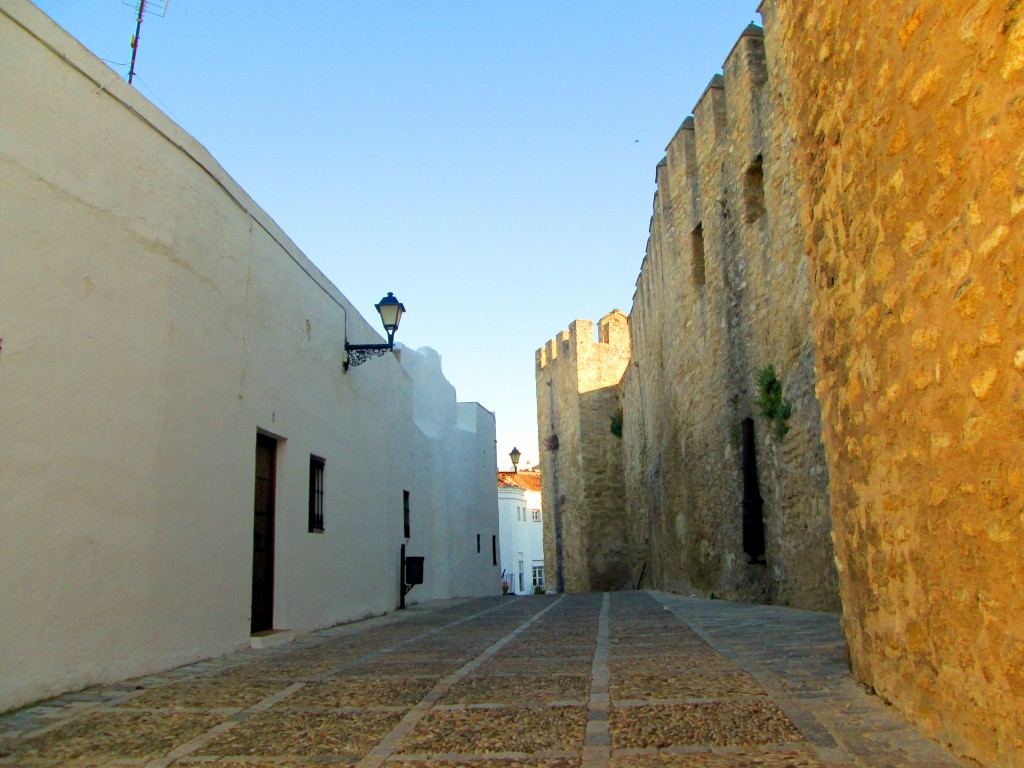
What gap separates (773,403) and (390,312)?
13.8 ft

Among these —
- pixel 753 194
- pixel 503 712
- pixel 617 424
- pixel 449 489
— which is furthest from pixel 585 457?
pixel 503 712

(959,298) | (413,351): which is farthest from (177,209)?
(413,351)

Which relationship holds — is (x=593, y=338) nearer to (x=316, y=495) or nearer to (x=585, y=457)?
(x=585, y=457)

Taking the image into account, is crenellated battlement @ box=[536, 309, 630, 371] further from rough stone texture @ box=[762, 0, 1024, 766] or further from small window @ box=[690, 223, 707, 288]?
rough stone texture @ box=[762, 0, 1024, 766]

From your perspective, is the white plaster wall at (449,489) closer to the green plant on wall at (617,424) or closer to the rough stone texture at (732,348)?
the green plant on wall at (617,424)

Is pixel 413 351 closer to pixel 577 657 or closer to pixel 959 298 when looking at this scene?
pixel 577 657

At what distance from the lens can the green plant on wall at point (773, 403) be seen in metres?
8.88

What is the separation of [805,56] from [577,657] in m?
3.52

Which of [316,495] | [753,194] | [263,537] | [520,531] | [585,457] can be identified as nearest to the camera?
[263,537]

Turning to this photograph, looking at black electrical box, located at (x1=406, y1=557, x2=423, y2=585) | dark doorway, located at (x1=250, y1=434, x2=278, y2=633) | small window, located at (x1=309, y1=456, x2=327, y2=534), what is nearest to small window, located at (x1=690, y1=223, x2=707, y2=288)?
black electrical box, located at (x1=406, y1=557, x2=423, y2=585)

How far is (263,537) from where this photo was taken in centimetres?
735

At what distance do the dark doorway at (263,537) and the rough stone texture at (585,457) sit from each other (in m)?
16.0

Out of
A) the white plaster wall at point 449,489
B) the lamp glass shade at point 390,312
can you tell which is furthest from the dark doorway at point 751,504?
the white plaster wall at point 449,489

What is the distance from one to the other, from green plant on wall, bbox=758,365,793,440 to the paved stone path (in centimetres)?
319
